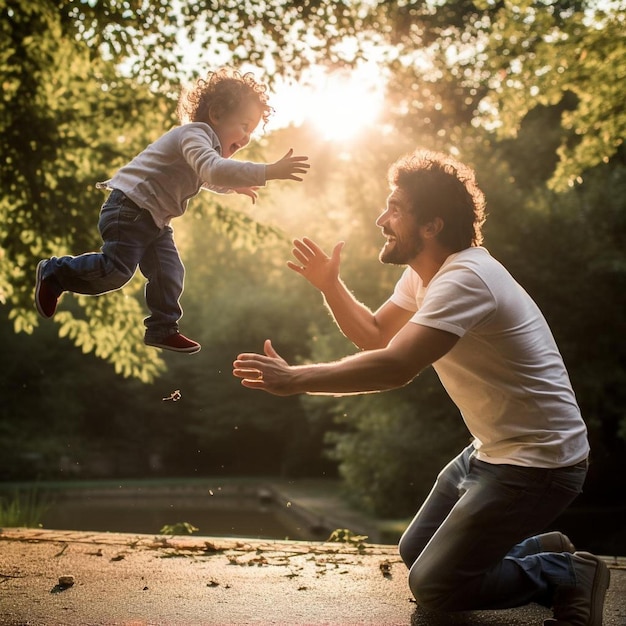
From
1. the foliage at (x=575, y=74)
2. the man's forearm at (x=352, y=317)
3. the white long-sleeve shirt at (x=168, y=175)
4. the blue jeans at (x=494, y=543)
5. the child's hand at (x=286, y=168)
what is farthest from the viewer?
the foliage at (x=575, y=74)

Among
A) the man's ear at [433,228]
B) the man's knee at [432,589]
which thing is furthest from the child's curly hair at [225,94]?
the man's knee at [432,589]

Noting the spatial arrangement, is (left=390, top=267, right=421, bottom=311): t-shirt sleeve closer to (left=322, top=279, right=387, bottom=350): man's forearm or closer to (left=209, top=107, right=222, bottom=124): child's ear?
(left=322, top=279, right=387, bottom=350): man's forearm

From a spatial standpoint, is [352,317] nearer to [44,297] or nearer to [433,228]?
[433,228]

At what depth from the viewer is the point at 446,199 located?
154 inches

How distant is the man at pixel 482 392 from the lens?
3457mm

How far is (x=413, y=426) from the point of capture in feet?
61.8

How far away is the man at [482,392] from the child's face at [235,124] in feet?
2.35

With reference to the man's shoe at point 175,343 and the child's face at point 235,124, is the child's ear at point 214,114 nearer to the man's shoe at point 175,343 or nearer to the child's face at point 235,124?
the child's face at point 235,124

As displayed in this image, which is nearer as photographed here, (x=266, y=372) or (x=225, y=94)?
(x=266, y=372)

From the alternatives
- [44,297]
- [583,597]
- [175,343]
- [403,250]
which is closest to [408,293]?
[403,250]

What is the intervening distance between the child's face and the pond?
12.1 metres

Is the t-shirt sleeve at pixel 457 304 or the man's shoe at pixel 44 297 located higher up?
the t-shirt sleeve at pixel 457 304

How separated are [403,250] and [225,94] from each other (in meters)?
1.02

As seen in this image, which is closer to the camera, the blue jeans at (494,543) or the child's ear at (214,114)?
the blue jeans at (494,543)
